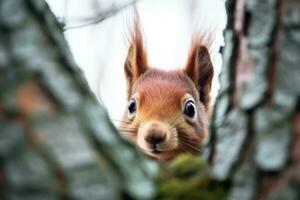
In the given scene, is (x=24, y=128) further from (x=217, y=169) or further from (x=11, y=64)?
(x=217, y=169)

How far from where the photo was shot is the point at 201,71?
362 cm

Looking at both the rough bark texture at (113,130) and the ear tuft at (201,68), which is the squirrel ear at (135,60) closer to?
the ear tuft at (201,68)

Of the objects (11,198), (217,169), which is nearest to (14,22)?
(11,198)

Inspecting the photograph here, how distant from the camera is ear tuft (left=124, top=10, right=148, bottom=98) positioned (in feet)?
11.6

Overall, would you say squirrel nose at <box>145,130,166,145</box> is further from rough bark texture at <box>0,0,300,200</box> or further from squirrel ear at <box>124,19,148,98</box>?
rough bark texture at <box>0,0,300,200</box>

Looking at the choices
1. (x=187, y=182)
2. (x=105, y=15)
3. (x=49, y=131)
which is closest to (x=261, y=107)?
(x=187, y=182)

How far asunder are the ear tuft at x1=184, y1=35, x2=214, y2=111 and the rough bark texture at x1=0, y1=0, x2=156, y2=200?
2.37m

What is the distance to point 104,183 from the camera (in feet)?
3.64

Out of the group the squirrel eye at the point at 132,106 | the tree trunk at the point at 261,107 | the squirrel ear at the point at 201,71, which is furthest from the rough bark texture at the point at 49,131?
the squirrel ear at the point at 201,71

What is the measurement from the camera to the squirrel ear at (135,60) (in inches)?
139

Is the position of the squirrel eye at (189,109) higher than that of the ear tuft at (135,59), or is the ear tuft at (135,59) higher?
the ear tuft at (135,59)

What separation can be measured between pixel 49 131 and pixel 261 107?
40 cm

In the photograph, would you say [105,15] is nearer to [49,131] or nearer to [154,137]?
[154,137]

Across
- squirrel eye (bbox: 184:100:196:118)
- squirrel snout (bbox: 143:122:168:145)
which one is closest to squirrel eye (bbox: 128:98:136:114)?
squirrel eye (bbox: 184:100:196:118)
